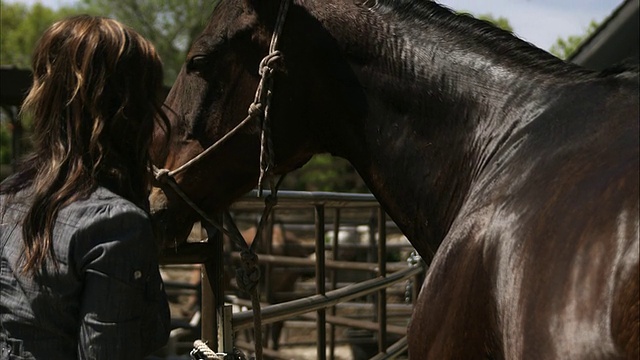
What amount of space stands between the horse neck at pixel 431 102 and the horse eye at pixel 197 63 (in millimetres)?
386

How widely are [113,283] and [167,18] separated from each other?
33739 millimetres

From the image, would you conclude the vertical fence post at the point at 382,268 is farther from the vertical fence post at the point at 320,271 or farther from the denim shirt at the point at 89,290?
the denim shirt at the point at 89,290

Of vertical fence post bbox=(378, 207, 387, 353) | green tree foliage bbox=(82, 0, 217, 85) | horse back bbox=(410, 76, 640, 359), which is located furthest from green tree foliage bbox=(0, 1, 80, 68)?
horse back bbox=(410, 76, 640, 359)

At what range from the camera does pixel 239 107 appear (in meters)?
2.72

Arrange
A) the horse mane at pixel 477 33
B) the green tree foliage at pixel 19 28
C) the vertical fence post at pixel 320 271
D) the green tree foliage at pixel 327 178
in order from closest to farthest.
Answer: the horse mane at pixel 477 33 < the vertical fence post at pixel 320 271 < the green tree foliage at pixel 327 178 < the green tree foliage at pixel 19 28

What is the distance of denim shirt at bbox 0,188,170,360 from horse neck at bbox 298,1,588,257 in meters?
1.00

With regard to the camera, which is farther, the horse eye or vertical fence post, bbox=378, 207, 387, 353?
vertical fence post, bbox=378, 207, 387, 353

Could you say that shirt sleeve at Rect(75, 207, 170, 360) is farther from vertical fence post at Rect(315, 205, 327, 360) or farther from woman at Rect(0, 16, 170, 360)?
vertical fence post at Rect(315, 205, 327, 360)

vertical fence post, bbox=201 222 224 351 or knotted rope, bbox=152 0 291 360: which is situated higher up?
knotted rope, bbox=152 0 291 360

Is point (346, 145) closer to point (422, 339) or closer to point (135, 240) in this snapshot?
point (422, 339)

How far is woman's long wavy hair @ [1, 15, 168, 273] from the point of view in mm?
1581

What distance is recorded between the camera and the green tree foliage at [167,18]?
33.6m

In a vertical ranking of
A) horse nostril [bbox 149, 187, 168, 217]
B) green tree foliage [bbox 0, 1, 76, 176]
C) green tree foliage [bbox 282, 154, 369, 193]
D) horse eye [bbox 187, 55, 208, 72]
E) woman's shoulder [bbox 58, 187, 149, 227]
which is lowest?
woman's shoulder [bbox 58, 187, 149, 227]

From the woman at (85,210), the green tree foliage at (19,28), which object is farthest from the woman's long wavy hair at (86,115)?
the green tree foliage at (19,28)
